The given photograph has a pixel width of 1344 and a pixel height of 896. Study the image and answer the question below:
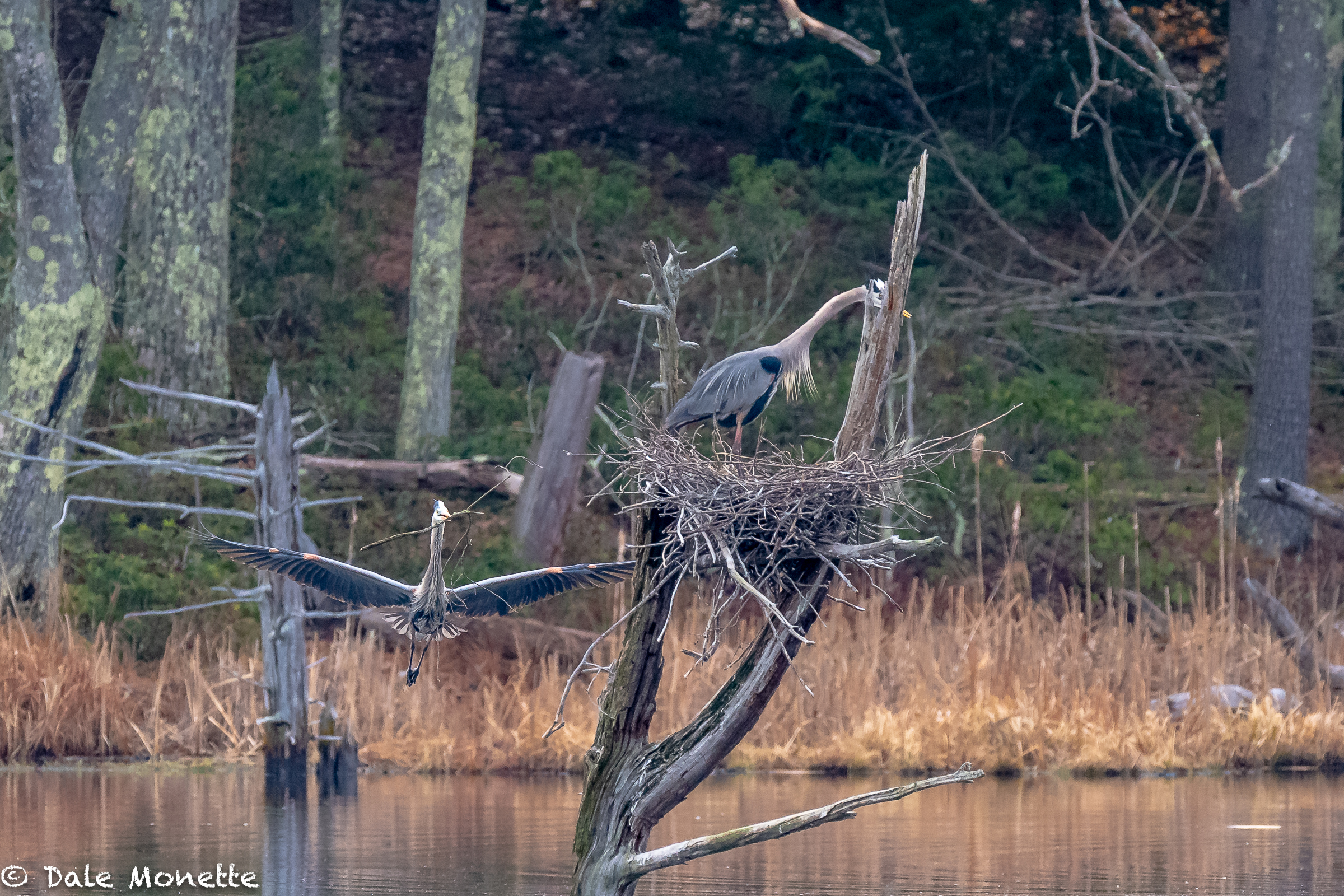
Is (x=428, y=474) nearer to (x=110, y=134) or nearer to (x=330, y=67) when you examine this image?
(x=110, y=134)

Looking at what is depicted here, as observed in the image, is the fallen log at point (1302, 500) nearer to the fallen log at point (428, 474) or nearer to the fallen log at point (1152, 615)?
the fallen log at point (1152, 615)

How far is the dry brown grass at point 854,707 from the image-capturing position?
462 inches

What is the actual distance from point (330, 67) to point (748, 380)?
13728mm

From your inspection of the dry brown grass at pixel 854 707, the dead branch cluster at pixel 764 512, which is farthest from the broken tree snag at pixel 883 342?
the dry brown grass at pixel 854 707

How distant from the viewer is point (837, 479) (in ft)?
18.6

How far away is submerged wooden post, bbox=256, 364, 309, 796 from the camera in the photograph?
1045 centimetres

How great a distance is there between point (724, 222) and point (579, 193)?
5.82 ft

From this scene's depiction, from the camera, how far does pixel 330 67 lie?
19.5 meters

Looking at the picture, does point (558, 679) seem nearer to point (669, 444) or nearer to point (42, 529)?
point (42, 529)

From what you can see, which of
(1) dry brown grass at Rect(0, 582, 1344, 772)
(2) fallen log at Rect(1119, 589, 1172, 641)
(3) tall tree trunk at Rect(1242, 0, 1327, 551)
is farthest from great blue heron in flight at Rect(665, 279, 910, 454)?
(3) tall tree trunk at Rect(1242, 0, 1327, 551)

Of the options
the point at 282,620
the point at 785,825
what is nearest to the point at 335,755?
the point at 282,620

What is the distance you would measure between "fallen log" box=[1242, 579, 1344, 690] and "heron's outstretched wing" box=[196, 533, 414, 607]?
740cm

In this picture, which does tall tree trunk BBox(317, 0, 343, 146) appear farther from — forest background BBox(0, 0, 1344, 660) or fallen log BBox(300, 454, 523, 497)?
fallen log BBox(300, 454, 523, 497)

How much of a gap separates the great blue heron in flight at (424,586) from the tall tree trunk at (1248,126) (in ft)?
39.3
